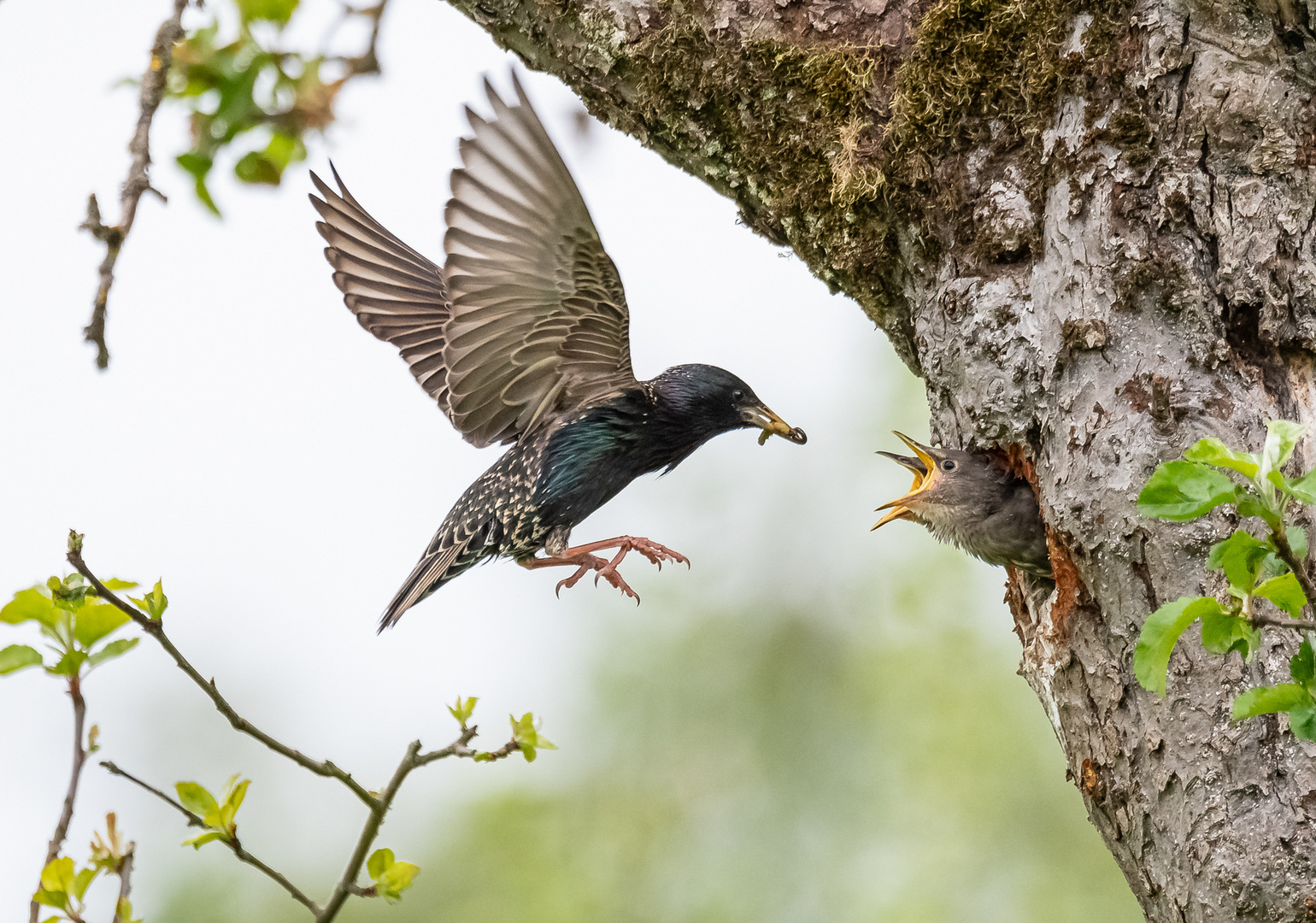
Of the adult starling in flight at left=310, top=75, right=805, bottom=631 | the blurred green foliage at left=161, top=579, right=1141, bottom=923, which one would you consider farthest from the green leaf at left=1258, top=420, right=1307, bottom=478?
the blurred green foliage at left=161, top=579, right=1141, bottom=923

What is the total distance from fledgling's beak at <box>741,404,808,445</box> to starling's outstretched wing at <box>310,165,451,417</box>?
1.13 meters

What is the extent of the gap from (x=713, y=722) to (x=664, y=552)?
186 inches

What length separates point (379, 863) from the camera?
1.76 meters

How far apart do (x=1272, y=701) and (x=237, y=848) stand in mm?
1432

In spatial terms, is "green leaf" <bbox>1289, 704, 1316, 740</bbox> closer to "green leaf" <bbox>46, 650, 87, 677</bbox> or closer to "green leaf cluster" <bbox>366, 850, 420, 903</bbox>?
"green leaf cluster" <bbox>366, 850, 420, 903</bbox>

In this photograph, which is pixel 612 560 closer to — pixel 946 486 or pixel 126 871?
pixel 946 486

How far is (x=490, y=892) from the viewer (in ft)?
23.4

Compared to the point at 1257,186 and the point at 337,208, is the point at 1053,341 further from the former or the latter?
the point at 337,208

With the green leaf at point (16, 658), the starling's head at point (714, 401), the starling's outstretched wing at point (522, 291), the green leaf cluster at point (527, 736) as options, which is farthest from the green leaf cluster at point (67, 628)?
the starling's head at point (714, 401)

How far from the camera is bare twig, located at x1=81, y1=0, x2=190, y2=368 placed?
1761mm

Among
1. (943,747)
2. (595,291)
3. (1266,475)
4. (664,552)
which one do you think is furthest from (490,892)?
(1266,475)

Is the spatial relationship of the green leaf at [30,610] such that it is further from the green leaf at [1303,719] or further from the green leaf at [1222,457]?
the green leaf at [1303,719]

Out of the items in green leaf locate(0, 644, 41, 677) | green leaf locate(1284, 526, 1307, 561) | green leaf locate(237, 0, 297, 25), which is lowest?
green leaf locate(1284, 526, 1307, 561)

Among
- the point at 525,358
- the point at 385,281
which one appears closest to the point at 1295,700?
the point at 525,358
